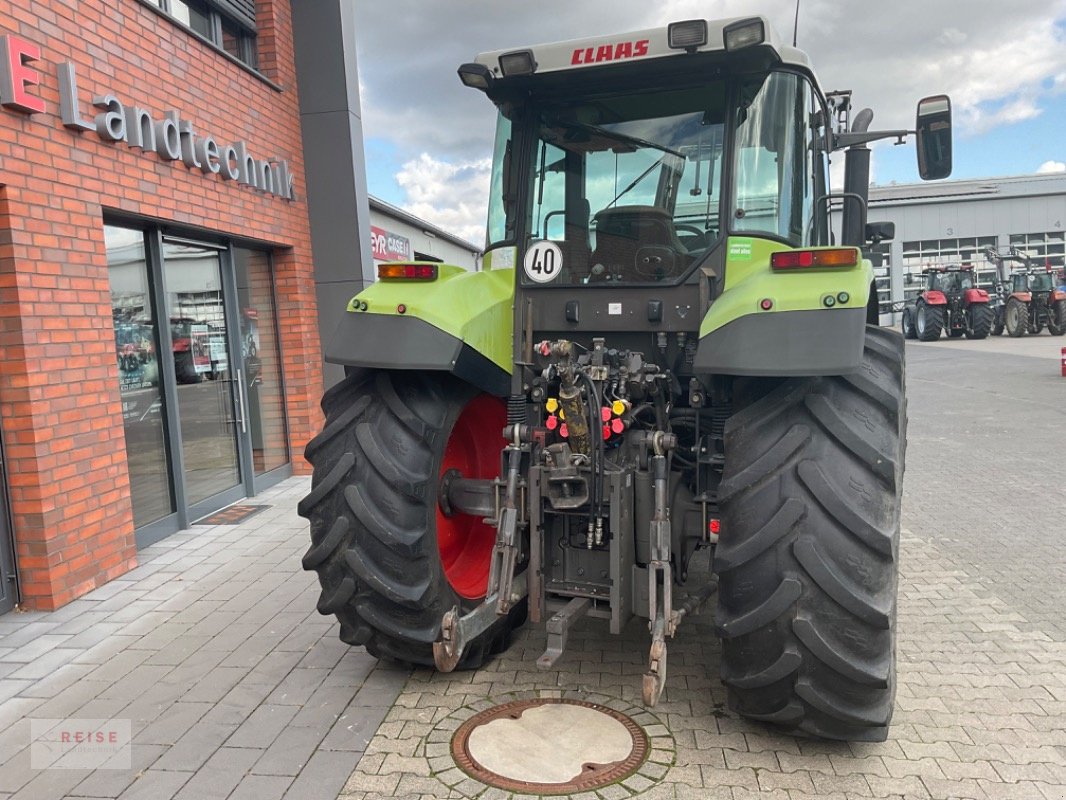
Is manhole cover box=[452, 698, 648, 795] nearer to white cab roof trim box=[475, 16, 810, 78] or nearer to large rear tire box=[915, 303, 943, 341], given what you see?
white cab roof trim box=[475, 16, 810, 78]

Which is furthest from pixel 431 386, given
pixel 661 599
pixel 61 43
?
pixel 61 43

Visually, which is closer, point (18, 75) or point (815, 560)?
point (815, 560)

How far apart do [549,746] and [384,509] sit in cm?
113

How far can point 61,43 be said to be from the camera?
16.6 feet

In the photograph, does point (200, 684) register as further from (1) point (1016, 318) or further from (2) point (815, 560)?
(1) point (1016, 318)

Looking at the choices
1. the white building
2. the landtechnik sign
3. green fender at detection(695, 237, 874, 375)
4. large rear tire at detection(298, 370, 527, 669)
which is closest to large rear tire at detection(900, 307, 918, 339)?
the white building

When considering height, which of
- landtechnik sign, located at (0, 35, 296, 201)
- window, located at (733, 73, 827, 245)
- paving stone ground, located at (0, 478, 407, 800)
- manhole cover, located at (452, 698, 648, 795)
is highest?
landtechnik sign, located at (0, 35, 296, 201)

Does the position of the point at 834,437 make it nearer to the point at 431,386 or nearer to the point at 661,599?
the point at 661,599

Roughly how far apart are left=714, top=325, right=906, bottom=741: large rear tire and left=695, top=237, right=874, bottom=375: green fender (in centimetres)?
24

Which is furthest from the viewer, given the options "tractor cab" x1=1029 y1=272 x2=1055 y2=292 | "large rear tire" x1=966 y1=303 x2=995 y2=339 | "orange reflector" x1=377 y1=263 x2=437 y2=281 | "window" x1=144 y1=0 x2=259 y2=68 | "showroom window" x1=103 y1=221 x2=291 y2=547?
"tractor cab" x1=1029 y1=272 x2=1055 y2=292

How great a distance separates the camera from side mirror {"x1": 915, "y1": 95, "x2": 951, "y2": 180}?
408 cm

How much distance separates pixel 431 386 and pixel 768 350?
1456 millimetres

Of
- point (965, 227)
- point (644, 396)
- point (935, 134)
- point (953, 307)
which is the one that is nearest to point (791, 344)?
point (644, 396)

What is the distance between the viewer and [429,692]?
3.59 metres
